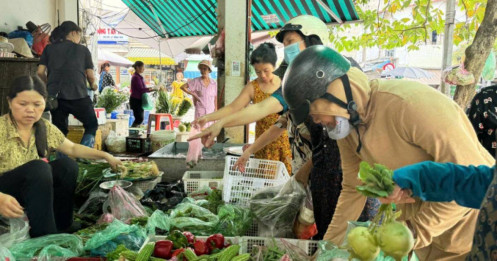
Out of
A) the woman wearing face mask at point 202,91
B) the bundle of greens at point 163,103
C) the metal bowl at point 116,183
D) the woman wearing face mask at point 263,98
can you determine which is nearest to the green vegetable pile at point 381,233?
the woman wearing face mask at point 263,98

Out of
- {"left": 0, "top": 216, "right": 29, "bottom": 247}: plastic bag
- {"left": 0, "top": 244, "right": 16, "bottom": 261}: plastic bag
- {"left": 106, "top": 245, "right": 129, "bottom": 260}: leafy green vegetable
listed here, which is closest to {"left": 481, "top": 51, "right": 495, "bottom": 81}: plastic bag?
{"left": 106, "top": 245, "right": 129, "bottom": 260}: leafy green vegetable

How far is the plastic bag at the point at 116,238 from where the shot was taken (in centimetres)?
301

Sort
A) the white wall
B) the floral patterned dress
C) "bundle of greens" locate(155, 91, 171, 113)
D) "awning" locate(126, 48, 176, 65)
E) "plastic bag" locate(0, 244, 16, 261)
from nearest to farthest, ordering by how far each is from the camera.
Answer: "plastic bag" locate(0, 244, 16, 261), the floral patterned dress, the white wall, "bundle of greens" locate(155, 91, 171, 113), "awning" locate(126, 48, 176, 65)

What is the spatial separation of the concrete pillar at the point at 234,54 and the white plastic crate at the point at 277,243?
3.98 m

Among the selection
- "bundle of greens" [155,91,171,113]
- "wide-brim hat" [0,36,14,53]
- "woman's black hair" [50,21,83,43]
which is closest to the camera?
"woman's black hair" [50,21,83,43]

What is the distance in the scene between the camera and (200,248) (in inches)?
108

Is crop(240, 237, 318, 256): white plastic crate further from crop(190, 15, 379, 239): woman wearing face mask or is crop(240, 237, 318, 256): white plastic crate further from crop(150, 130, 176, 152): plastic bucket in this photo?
crop(150, 130, 176, 152): plastic bucket

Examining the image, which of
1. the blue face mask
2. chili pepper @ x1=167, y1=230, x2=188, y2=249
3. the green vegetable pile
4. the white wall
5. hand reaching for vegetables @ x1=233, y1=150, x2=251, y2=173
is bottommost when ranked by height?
chili pepper @ x1=167, y1=230, x2=188, y2=249

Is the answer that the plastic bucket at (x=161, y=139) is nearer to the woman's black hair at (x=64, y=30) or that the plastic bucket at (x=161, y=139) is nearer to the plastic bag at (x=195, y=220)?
the woman's black hair at (x=64, y=30)

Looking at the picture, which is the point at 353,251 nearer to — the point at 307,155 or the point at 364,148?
the point at 364,148

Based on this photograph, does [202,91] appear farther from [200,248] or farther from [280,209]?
[200,248]

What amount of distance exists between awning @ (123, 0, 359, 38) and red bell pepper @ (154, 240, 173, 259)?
20.0 ft

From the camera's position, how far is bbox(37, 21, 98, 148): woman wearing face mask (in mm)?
6129

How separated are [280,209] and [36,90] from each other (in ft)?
7.09
